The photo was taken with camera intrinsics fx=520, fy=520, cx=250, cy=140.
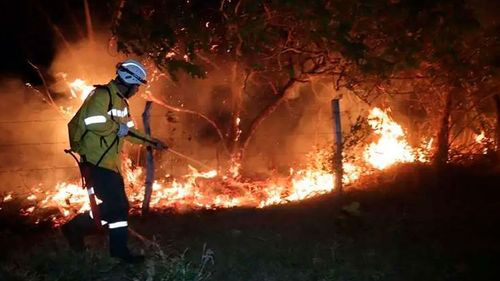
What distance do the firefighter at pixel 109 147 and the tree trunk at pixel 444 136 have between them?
4.82 metres

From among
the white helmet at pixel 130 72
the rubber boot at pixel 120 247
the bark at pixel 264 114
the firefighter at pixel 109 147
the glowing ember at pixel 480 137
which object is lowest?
the rubber boot at pixel 120 247

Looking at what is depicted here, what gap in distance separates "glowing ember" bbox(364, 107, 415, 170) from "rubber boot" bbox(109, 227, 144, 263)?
448cm

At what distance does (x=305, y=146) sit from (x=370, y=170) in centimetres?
245

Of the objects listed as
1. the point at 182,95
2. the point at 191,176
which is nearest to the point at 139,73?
the point at 191,176

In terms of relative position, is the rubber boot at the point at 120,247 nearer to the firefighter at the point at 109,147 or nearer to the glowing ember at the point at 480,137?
the firefighter at the point at 109,147

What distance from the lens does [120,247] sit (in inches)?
198

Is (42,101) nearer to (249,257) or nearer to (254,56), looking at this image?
(254,56)

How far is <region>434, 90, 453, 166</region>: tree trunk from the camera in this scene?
784cm

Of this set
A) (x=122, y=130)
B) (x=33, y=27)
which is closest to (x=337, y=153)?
(x=122, y=130)

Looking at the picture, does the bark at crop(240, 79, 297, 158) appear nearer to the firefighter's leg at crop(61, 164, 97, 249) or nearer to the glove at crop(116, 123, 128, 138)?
the glove at crop(116, 123, 128, 138)

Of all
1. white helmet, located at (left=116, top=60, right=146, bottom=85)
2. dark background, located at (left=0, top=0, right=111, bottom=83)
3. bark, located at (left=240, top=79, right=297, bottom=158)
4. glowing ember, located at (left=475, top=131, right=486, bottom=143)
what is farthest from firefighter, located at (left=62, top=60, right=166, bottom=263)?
glowing ember, located at (left=475, top=131, right=486, bottom=143)

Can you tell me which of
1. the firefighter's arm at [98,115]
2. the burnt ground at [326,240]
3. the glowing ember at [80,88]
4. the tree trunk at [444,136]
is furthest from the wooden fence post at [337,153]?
the glowing ember at [80,88]

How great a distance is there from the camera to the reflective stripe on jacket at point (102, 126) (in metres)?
4.91

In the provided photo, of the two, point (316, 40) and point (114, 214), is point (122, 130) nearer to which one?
point (114, 214)
